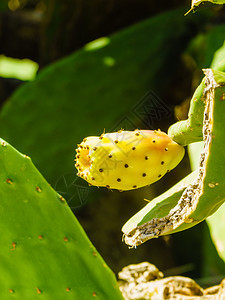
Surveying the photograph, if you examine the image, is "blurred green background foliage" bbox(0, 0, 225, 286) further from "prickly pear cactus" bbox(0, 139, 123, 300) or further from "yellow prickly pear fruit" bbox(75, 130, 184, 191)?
"yellow prickly pear fruit" bbox(75, 130, 184, 191)

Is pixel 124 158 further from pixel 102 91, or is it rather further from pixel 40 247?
pixel 102 91

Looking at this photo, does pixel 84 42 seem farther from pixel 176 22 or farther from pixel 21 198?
pixel 21 198

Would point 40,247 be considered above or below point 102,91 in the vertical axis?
below

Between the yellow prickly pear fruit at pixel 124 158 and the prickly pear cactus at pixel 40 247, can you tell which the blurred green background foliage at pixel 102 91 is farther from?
the yellow prickly pear fruit at pixel 124 158

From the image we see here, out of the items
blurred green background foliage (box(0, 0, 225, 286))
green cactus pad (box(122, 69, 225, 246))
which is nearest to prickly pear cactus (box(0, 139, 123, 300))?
green cactus pad (box(122, 69, 225, 246))

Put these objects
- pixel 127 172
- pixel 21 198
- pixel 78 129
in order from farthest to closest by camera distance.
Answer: pixel 78 129 < pixel 21 198 < pixel 127 172

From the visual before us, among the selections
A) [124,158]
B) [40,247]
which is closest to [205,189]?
[124,158]

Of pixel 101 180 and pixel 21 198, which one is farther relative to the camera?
pixel 21 198

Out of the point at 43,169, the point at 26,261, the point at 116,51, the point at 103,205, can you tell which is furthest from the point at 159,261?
the point at 26,261
